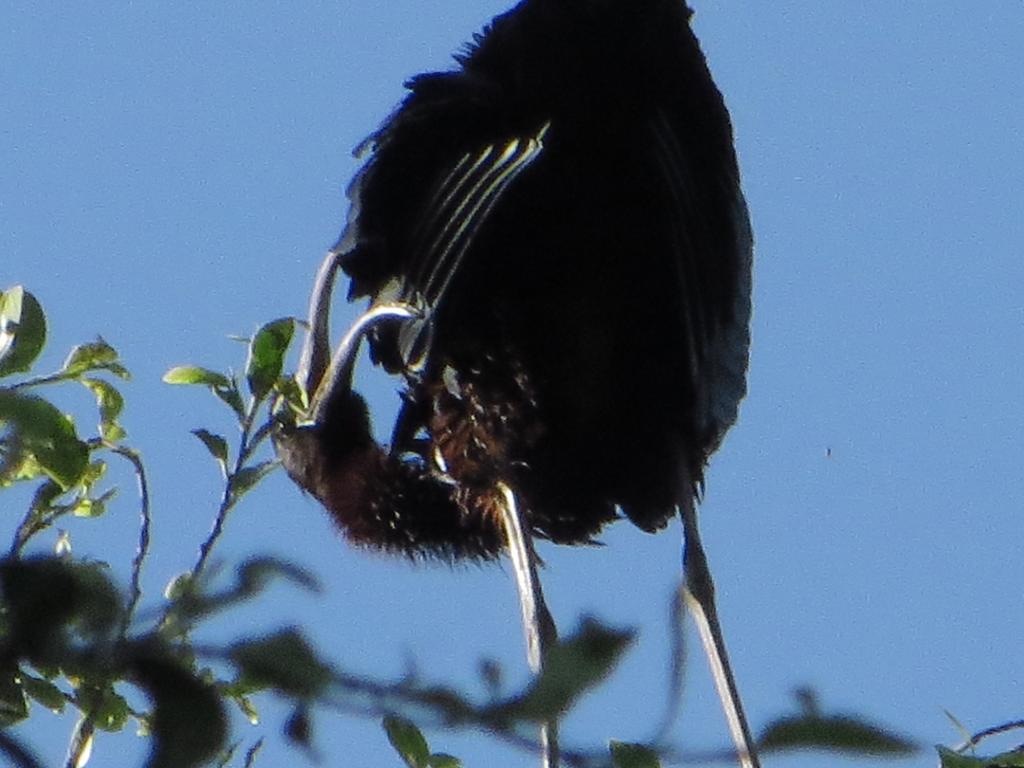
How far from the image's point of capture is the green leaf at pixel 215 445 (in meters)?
2.64

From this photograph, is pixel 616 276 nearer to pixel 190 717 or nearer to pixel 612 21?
pixel 612 21

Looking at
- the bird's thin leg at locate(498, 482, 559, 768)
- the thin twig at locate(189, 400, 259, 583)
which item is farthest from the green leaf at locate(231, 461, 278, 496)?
the bird's thin leg at locate(498, 482, 559, 768)

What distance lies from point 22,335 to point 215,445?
0.80 metres

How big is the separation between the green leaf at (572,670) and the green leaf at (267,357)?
6.85 feet

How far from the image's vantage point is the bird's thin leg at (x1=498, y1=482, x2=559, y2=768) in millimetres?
4074

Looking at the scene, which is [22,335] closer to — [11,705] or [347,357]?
[11,705]

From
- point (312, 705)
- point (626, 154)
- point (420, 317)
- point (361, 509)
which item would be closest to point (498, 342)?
point (420, 317)

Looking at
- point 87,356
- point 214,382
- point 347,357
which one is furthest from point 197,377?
point 347,357

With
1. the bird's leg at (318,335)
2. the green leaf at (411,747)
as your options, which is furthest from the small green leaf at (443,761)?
the bird's leg at (318,335)

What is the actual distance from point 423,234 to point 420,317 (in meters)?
0.19

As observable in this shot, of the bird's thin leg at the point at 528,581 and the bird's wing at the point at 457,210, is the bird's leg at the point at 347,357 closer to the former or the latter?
the bird's wing at the point at 457,210

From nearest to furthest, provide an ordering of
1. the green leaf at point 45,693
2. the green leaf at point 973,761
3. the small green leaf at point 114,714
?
the green leaf at point 973,761 < the green leaf at point 45,693 < the small green leaf at point 114,714

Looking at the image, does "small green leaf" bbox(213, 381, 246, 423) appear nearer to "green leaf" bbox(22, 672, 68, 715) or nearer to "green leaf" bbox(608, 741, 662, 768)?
"green leaf" bbox(22, 672, 68, 715)

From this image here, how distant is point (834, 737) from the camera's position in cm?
61
